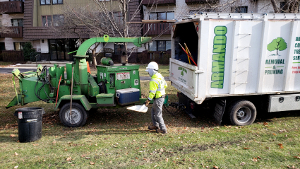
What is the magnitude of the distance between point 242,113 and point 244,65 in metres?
1.46

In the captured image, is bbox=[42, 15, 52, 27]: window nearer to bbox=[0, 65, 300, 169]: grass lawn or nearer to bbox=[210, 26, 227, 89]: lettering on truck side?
bbox=[0, 65, 300, 169]: grass lawn

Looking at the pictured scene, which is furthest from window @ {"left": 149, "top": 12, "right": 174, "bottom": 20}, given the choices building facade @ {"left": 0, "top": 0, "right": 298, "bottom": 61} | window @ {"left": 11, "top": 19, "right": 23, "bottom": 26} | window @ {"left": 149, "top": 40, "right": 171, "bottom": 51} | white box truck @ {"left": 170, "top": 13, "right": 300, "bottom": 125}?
white box truck @ {"left": 170, "top": 13, "right": 300, "bottom": 125}

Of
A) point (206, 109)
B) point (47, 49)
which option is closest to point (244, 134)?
point (206, 109)

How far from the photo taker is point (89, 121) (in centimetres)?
718

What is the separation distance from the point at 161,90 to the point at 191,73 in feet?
3.22

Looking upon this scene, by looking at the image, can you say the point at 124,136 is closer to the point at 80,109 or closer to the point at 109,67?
the point at 80,109

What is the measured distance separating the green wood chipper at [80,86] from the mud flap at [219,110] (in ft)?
7.63

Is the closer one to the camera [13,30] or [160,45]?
[160,45]

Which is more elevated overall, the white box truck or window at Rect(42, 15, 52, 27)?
window at Rect(42, 15, 52, 27)

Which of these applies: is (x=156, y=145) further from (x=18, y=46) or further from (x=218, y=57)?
(x=18, y=46)

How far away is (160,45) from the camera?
2506 cm

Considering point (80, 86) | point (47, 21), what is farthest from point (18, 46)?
point (80, 86)

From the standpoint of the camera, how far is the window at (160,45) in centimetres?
2481

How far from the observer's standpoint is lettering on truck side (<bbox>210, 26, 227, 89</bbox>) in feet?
19.1
